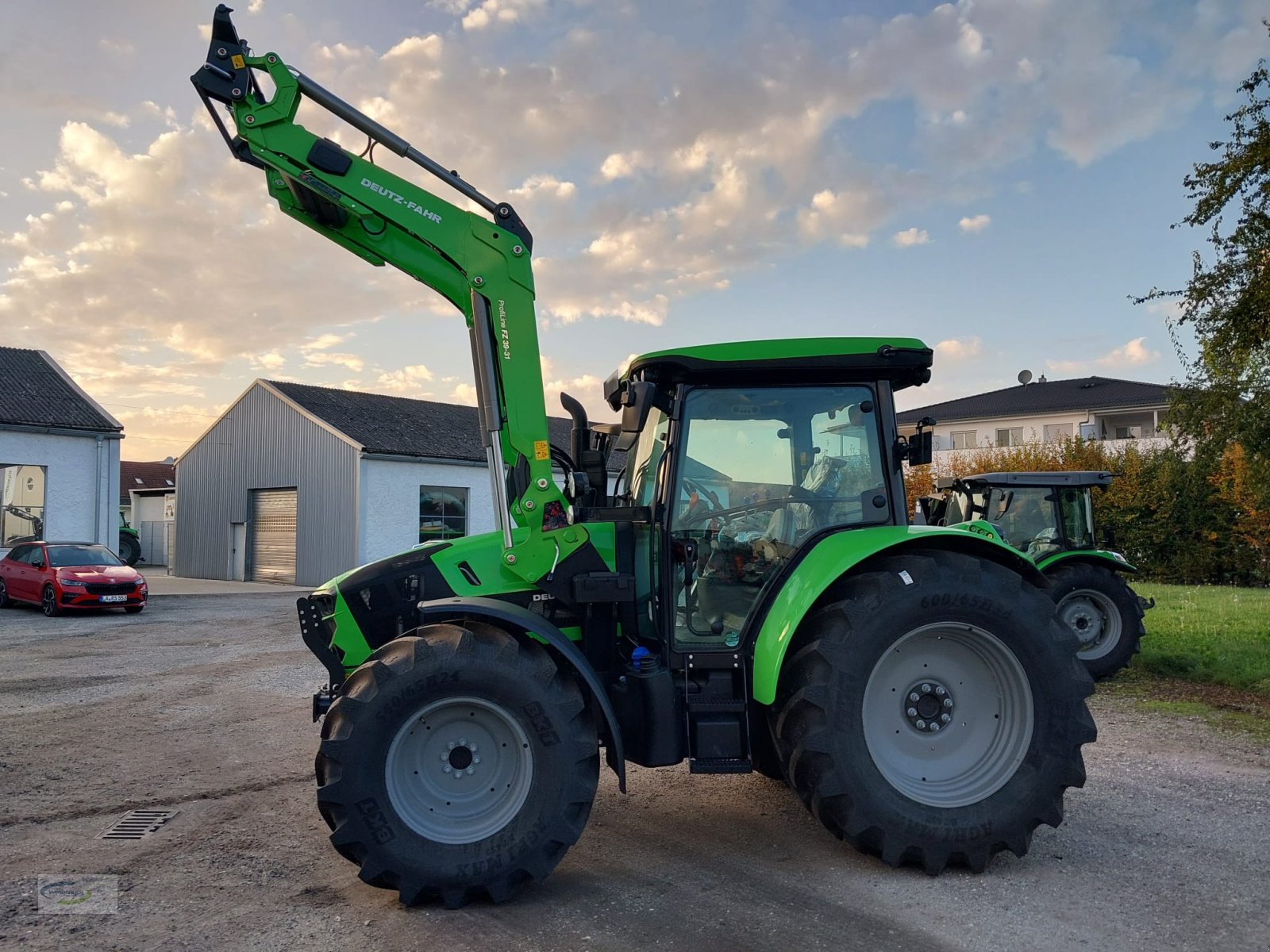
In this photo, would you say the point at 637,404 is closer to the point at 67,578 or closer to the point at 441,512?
the point at 67,578

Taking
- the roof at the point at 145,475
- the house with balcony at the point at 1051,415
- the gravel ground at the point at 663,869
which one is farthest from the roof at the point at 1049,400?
the roof at the point at 145,475

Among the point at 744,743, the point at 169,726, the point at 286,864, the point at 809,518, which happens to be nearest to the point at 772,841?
the point at 744,743

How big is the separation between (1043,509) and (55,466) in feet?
74.2

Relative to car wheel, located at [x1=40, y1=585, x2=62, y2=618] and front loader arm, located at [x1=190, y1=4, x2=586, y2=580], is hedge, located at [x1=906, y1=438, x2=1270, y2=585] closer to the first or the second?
car wheel, located at [x1=40, y1=585, x2=62, y2=618]

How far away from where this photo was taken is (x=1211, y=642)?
1213 centimetres

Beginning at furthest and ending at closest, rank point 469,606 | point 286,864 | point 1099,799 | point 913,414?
point 913,414, point 1099,799, point 286,864, point 469,606

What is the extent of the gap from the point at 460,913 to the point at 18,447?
23.6 metres

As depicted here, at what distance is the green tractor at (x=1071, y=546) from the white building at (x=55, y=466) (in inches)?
826

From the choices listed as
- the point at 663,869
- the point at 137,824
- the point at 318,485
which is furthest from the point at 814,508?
the point at 318,485

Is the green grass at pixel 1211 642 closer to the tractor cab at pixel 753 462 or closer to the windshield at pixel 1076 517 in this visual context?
the windshield at pixel 1076 517

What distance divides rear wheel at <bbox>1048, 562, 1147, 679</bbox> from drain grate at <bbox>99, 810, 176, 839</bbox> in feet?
28.9

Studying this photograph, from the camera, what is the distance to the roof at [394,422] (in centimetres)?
2820

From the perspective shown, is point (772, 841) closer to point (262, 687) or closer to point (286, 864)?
point (286, 864)

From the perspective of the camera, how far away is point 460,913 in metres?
4.12
